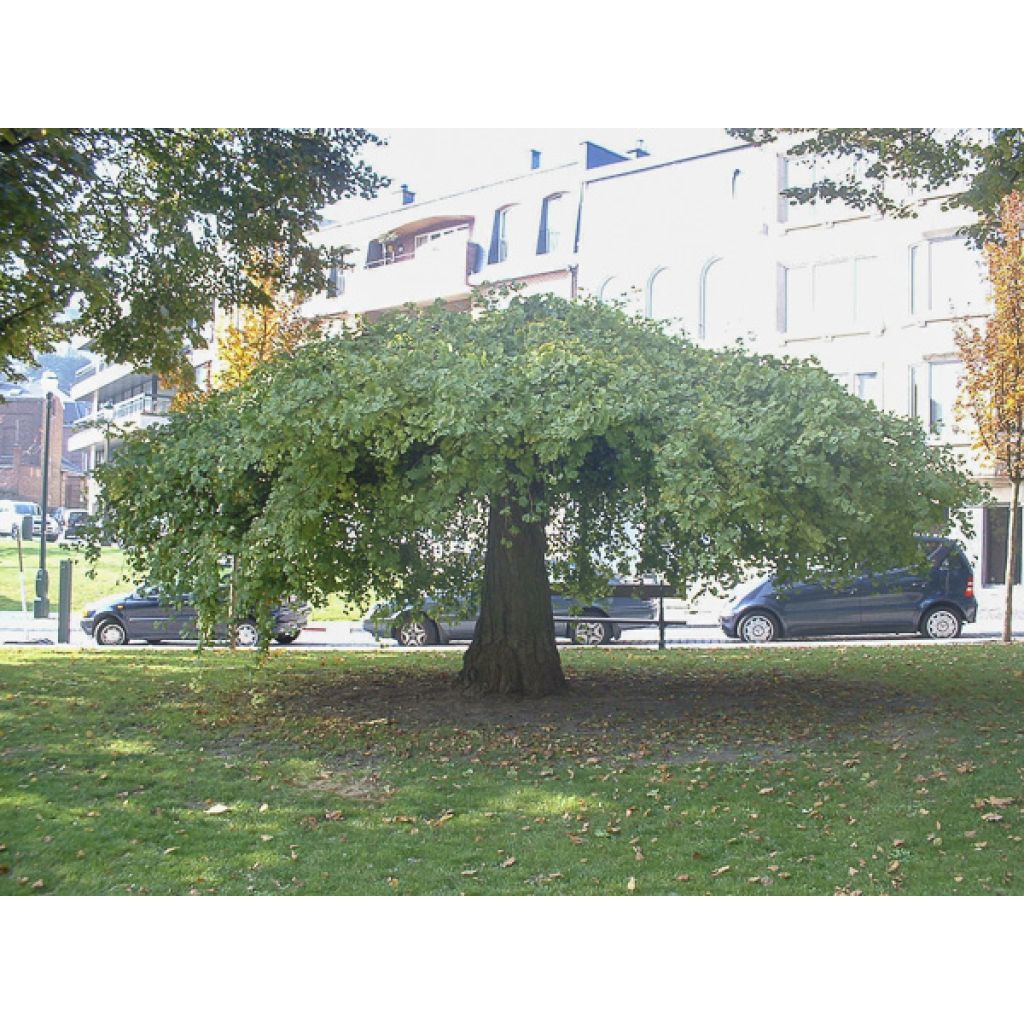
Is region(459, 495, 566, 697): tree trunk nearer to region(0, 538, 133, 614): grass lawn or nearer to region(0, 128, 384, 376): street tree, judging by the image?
region(0, 538, 133, 614): grass lawn

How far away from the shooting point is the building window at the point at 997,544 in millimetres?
8117

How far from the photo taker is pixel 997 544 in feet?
27.2

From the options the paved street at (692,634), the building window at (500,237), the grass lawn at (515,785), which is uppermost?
the building window at (500,237)

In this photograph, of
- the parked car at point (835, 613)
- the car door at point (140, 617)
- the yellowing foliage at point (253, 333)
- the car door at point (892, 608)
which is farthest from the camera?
the car door at point (140, 617)

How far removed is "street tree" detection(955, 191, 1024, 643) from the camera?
8.66m

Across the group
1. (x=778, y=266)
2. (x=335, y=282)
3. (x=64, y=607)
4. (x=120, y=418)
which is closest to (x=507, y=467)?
(x=778, y=266)

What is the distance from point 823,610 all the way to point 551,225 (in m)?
5.37

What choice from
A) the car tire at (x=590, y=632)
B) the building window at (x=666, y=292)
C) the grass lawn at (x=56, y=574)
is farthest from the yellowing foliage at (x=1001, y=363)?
the grass lawn at (x=56, y=574)

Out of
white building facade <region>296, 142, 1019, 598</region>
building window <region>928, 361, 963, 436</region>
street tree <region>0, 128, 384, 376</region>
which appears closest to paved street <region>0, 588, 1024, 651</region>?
white building facade <region>296, 142, 1019, 598</region>

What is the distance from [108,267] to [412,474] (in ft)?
10.5

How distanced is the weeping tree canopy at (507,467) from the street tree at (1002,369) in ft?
8.20

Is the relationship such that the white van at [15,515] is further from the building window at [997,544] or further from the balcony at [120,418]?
the building window at [997,544]

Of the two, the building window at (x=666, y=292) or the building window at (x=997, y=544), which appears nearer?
the building window at (x=666, y=292)

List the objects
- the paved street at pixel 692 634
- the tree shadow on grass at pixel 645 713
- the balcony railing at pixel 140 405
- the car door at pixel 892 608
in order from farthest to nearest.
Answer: the car door at pixel 892 608, the paved street at pixel 692 634, the balcony railing at pixel 140 405, the tree shadow on grass at pixel 645 713
